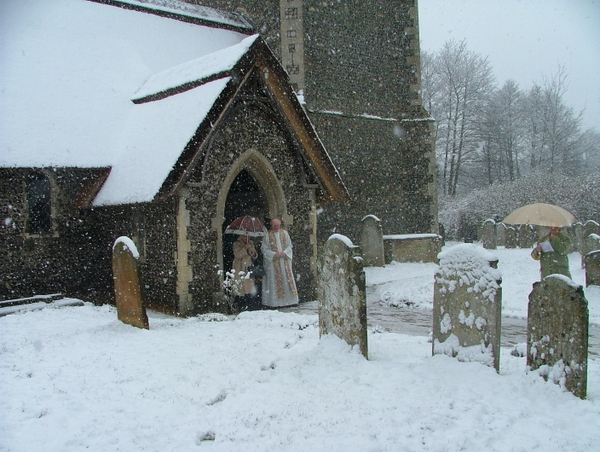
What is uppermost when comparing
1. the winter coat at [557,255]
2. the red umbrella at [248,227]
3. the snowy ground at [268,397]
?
the red umbrella at [248,227]

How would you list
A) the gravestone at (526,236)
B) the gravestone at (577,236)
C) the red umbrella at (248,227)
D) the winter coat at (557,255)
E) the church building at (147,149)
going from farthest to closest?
the gravestone at (526,236)
the gravestone at (577,236)
the red umbrella at (248,227)
the church building at (147,149)
the winter coat at (557,255)

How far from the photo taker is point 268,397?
4836 mm

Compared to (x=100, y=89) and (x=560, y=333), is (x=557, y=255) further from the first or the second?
(x=100, y=89)

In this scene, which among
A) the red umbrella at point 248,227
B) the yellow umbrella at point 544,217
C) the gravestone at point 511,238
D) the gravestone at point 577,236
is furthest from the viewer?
the gravestone at point 511,238

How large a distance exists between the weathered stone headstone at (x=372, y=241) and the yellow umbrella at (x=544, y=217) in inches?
270

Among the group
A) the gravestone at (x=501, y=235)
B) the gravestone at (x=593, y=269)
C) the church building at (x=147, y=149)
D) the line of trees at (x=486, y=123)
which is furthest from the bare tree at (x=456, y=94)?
the gravestone at (x=593, y=269)

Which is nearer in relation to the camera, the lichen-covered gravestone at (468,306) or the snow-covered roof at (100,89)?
the lichen-covered gravestone at (468,306)

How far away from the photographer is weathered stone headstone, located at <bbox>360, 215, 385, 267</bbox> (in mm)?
16359

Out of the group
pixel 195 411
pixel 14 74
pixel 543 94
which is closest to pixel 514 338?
pixel 195 411

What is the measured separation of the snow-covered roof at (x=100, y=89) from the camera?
9.75 meters

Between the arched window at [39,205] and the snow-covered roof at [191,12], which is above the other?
the snow-covered roof at [191,12]

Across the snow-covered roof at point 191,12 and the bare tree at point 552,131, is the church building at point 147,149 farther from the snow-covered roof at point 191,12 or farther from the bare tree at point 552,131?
the bare tree at point 552,131

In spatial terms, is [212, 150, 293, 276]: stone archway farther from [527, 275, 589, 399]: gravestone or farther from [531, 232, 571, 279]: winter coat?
[527, 275, 589, 399]: gravestone

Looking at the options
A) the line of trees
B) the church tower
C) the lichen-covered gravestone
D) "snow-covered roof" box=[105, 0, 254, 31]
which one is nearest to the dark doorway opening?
the church tower
